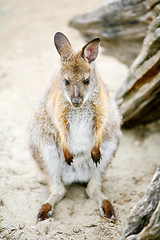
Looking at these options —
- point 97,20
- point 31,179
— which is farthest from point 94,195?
point 97,20

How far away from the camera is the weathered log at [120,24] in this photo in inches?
163

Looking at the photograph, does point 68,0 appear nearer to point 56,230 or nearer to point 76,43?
point 76,43

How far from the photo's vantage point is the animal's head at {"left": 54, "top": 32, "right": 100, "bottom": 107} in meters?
2.91

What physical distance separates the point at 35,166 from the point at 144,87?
1.75 meters

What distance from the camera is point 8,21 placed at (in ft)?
30.2

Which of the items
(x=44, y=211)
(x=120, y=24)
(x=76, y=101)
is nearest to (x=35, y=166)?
(x=44, y=211)

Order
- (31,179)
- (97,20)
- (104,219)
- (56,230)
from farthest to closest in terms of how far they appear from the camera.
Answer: (97,20) → (31,179) → (104,219) → (56,230)

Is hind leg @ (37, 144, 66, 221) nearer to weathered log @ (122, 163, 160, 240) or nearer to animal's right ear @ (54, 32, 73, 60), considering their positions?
animal's right ear @ (54, 32, 73, 60)

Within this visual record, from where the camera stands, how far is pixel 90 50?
302cm

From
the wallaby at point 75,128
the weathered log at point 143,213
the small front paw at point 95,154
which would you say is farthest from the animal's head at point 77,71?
the weathered log at point 143,213

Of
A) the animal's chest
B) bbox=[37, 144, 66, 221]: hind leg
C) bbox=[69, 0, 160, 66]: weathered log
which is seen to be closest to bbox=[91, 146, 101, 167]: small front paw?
the animal's chest

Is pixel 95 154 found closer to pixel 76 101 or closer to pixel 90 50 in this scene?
pixel 76 101

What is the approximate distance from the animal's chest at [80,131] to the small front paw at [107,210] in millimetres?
586

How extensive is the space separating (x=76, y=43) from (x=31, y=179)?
15.5ft
